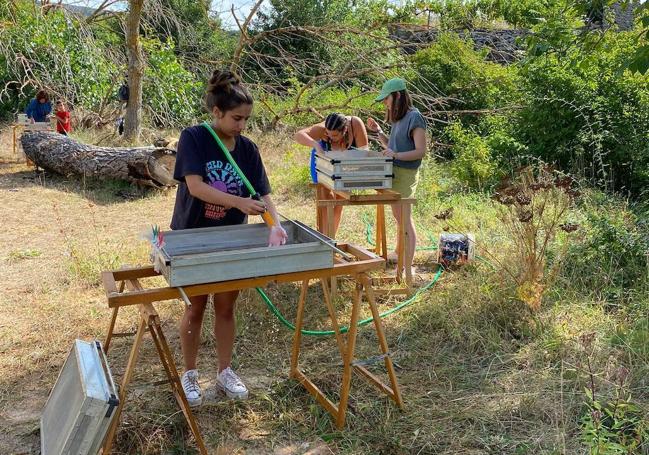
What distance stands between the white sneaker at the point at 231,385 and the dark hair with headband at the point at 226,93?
52.4 inches

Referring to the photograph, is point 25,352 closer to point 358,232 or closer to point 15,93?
point 358,232

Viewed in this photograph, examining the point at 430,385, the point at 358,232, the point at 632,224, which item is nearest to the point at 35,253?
the point at 358,232

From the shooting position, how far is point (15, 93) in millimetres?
14914

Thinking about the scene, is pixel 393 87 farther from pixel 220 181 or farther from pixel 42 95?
pixel 42 95

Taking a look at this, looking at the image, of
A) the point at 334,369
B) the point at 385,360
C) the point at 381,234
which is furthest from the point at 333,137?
the point at 385,360

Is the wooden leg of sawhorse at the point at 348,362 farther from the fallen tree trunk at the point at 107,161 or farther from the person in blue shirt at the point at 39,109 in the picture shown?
the person in blue shirt at the point at 39,109

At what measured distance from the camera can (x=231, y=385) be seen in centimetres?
287

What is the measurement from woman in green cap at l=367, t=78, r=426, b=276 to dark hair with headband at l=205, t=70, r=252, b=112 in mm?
1862

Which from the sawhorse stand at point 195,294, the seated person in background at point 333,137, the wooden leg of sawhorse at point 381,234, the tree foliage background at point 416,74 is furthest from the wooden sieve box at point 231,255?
the tree foliage background at point 416,74

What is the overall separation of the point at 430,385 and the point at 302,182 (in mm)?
5326

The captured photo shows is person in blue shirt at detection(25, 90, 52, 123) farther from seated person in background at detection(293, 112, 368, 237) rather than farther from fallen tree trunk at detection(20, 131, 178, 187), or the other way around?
seated person in background at detection(293, 112, 368, 237)

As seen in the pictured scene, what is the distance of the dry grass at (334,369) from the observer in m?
2.58

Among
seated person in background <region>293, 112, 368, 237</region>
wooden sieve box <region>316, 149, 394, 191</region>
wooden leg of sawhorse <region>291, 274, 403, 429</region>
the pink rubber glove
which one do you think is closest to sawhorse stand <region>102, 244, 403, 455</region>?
wooden leg of sawhorse <region>291, 274, 403, 429</region>

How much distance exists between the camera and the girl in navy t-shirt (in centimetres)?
237
